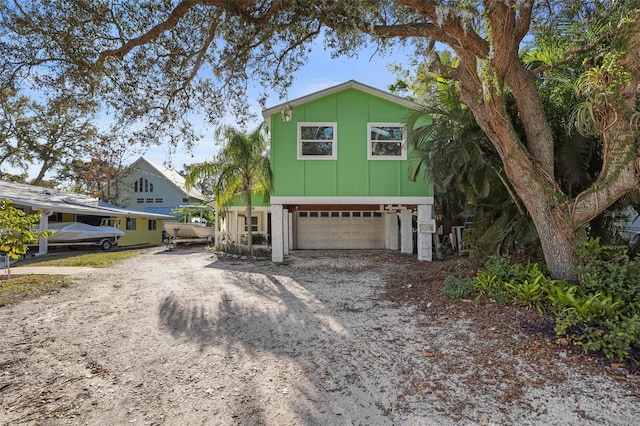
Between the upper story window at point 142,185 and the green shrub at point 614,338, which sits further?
the upper story window at point 142,185

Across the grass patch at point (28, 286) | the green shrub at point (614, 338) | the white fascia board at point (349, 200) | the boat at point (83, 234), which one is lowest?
the grass patch at point (28, 286)

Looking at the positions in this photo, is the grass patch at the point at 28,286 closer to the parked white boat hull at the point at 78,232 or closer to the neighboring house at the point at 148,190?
the parked white boat hull at the point at 78,232

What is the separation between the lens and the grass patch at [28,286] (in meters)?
6.73

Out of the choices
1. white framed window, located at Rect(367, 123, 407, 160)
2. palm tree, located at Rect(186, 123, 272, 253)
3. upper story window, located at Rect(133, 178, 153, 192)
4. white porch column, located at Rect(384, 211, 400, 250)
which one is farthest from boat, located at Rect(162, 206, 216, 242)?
upper story window, located at Rect(133, 178, 153, 192)

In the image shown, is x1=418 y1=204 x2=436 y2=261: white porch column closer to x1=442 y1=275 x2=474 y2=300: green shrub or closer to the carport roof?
x1=442 y1=275 x2=474 y2=300: green shrub

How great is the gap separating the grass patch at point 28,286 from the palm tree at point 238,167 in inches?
212

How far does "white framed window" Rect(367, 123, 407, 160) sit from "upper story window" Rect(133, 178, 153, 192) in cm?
2653

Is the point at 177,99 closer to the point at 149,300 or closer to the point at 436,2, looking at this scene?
the point at 149,300

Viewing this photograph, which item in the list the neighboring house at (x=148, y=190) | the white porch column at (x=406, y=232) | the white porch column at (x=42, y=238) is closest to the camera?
the white porch column at (x=406, y=232)

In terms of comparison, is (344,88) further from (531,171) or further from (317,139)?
(531,171)

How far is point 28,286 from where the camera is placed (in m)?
7.68

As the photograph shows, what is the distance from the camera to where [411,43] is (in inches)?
285

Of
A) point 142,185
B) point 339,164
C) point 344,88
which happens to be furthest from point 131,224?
point 344,88

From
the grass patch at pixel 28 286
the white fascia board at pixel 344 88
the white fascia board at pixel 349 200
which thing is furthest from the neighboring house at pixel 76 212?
the white fascia board at pixel 344 88
